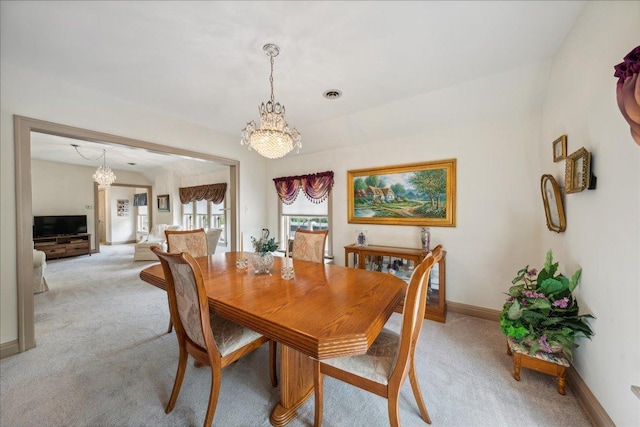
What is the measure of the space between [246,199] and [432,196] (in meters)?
2.99

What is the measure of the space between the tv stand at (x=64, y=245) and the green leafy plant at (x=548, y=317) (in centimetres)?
908

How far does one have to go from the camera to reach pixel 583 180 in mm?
1494

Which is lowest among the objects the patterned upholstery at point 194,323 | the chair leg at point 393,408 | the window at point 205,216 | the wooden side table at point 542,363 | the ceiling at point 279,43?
the wooden side table at point 542,363

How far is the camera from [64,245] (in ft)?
20.1

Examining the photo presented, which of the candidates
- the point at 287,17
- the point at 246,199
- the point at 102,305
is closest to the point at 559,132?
the point at 287,17

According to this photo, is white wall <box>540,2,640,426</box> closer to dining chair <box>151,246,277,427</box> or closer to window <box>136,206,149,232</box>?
dining chair <box>151,246,277,427</box>

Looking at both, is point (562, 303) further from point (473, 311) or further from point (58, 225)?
point (58, 225)

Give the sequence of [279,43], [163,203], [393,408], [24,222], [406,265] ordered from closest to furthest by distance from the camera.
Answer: [393,408] → [279,43] → [24,222] → [406,265] → [163,203]

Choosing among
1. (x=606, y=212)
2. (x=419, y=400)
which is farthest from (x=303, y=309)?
(x=606, y=212)

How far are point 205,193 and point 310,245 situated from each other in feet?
15.2

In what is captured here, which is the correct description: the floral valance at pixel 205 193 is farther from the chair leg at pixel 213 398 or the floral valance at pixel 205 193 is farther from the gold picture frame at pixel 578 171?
the gold picture frame at pixel 578 171

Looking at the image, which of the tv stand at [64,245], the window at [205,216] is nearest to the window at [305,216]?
the window at [205,216]

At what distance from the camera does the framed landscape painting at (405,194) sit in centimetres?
294

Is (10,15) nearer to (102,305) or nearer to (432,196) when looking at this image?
(102,305)
